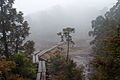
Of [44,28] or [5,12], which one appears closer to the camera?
[5,12]

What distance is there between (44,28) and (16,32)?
256ft

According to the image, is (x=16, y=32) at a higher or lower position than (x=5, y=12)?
lower

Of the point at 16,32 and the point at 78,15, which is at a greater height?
the point at 78,15

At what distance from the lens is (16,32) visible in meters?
16.9

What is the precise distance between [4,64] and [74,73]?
7645mm

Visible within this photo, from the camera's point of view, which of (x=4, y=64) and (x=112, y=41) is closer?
(x=112, y=41)

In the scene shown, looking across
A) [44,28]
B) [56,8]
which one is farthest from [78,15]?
[44,28]

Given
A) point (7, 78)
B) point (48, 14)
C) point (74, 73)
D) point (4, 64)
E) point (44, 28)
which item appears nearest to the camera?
point (4, 64)

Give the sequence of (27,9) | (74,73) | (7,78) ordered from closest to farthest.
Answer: (7,78) < (74,73) < (27,9)

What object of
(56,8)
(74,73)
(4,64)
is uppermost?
(56,8)

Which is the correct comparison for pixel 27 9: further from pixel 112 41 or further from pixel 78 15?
pixel 112 41

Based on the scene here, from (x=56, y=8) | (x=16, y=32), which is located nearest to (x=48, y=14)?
(x=56, y=8)

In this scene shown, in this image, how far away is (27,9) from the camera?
197m

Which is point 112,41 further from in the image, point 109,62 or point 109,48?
point 109,62
